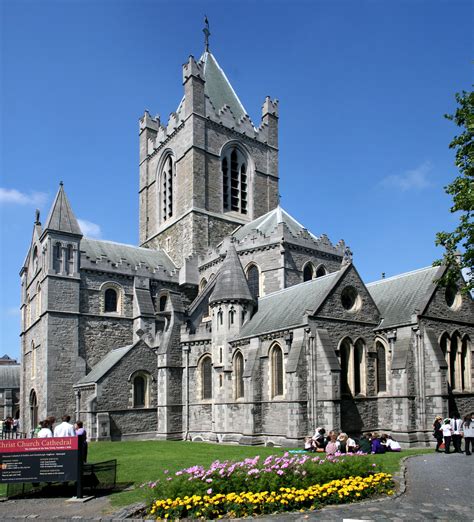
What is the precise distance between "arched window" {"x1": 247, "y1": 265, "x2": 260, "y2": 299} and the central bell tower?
22.4ft

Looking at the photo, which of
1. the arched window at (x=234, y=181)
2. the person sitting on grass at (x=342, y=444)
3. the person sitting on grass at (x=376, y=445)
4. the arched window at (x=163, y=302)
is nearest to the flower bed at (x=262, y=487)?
the person sitting on grass at (x=342, y=444)

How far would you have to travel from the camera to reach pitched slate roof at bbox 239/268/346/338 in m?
28.1

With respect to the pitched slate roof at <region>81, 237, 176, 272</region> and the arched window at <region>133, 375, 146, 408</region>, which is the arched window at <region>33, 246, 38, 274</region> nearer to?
the pitched slate roof at <region>81, 237, 176, 272</region>

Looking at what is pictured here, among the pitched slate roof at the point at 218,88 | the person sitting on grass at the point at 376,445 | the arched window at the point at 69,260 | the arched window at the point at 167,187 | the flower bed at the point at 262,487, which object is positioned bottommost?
the person sitting on grass at the point at 376,445

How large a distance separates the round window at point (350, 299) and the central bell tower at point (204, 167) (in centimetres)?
1775

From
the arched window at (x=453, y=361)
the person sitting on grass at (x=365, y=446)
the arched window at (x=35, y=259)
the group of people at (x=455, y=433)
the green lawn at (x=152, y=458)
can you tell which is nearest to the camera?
A: the green lawn at (x=152, y=458)

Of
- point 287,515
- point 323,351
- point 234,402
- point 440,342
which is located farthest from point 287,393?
point 287,515

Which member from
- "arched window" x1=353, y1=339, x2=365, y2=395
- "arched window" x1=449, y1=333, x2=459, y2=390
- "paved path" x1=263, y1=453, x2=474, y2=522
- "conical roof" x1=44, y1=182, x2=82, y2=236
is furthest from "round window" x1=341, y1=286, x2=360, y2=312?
"conical roof" x1=44, y1=182, x2=82, y2=236

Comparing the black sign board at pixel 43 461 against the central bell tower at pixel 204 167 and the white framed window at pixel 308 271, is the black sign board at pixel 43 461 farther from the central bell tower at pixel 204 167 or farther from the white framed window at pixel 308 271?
the central bell tower at pixel 204 167

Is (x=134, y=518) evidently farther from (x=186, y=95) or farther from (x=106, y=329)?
(x=186, y=95)

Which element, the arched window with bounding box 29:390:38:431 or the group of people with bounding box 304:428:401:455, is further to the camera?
the arched window with bounding box 29:390:38:431

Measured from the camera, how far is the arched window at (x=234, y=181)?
158 feet

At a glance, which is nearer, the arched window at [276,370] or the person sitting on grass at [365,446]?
the person sitting on grass at [365,446]

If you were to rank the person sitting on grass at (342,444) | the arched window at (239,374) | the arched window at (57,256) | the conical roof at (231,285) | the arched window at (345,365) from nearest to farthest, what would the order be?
1. the person sitting on grass at (342,444)
2. the arched window at (345,365)
3. the arched window at (239,374)
4. the conical roof at (231,285)
5. the arched window at (57,256)
